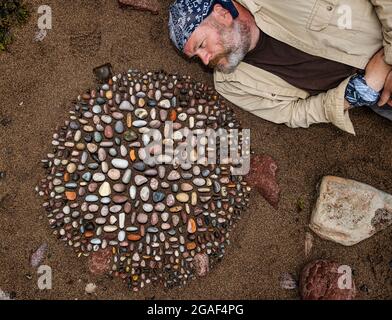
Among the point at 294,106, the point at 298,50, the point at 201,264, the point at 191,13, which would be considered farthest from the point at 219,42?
the point at 201,264

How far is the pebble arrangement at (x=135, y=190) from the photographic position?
8.94ft

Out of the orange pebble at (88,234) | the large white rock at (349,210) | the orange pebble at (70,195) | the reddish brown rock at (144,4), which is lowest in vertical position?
the orange pebble at (88,234)

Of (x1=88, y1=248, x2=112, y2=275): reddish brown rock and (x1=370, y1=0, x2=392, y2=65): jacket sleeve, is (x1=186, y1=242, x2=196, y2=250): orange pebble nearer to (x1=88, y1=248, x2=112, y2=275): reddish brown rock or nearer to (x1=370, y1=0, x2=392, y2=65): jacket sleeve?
(x1=88, y1=248, x2=112, y2=275): reddish brown rock

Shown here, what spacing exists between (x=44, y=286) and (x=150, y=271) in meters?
0.62

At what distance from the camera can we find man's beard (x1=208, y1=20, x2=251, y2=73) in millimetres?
2516

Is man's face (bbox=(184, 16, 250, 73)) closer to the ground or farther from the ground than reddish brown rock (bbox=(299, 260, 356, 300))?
farther from the ground

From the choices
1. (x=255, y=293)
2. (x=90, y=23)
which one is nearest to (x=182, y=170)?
(x=255, y=293)

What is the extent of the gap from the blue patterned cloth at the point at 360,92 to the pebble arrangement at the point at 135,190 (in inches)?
30.6

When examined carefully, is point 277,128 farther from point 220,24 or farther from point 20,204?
point 20,204

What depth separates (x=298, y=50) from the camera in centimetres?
255

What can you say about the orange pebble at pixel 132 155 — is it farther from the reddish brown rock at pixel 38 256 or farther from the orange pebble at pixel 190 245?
the reddish brown rock at pixel 38 256

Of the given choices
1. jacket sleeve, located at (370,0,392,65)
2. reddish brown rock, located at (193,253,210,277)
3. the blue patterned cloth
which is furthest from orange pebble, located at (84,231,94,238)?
jacket sleeve, located at (370,0,392,65)

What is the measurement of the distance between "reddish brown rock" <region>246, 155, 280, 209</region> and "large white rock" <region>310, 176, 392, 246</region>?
257mm

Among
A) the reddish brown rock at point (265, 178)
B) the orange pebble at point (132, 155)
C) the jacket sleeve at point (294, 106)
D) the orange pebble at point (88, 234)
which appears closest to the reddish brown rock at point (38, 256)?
the orange pebble at point (88, 234)
